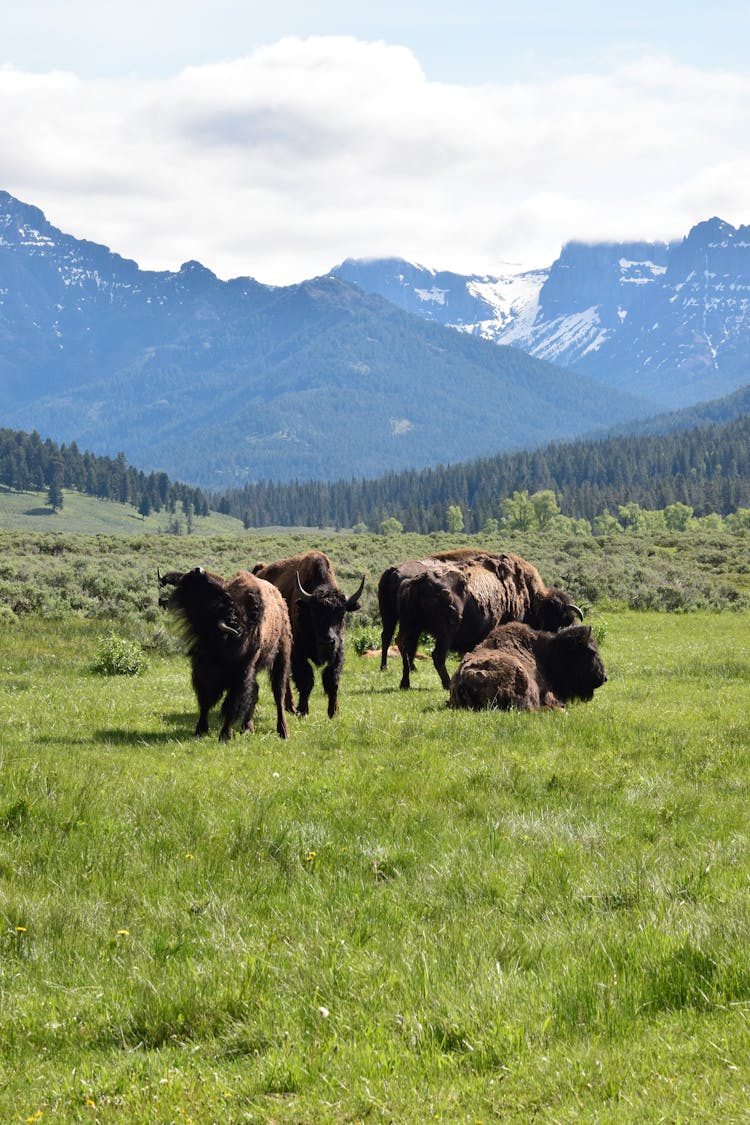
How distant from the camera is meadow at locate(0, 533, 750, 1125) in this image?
4.11 m

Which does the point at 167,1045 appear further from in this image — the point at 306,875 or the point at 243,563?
the point at 243,563

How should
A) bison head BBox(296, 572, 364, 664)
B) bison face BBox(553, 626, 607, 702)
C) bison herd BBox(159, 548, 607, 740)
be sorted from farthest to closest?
bison face BBox(553, 626, 607, 702), bison head BBox(296, 572, 364, 664), bison herd BBox(159, 548, 607, 740)

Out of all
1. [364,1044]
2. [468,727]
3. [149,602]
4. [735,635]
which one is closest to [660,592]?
[735,635]

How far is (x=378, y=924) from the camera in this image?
231 inches

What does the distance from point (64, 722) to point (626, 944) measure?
30.9 feet

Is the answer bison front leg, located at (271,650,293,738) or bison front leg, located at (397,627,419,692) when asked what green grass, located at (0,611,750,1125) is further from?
bison front leg, located at (397,627,419,692)

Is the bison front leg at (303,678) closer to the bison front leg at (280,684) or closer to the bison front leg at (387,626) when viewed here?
the bison front leg at (280,684)

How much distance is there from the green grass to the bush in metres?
8.68

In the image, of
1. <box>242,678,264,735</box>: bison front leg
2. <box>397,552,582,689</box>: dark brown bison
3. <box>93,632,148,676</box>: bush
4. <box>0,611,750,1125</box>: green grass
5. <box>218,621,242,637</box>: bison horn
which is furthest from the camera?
<box>93,632,148,676</box>: bush

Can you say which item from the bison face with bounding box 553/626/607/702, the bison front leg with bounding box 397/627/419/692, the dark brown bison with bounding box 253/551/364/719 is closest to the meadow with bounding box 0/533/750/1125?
the dark brown bison with bounding box 253/551/364/719

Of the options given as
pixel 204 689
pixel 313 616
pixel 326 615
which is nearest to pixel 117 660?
pixel 313 616

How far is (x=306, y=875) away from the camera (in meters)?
6.71

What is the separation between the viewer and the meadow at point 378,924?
13.5ft

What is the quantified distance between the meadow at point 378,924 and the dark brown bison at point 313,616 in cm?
211
